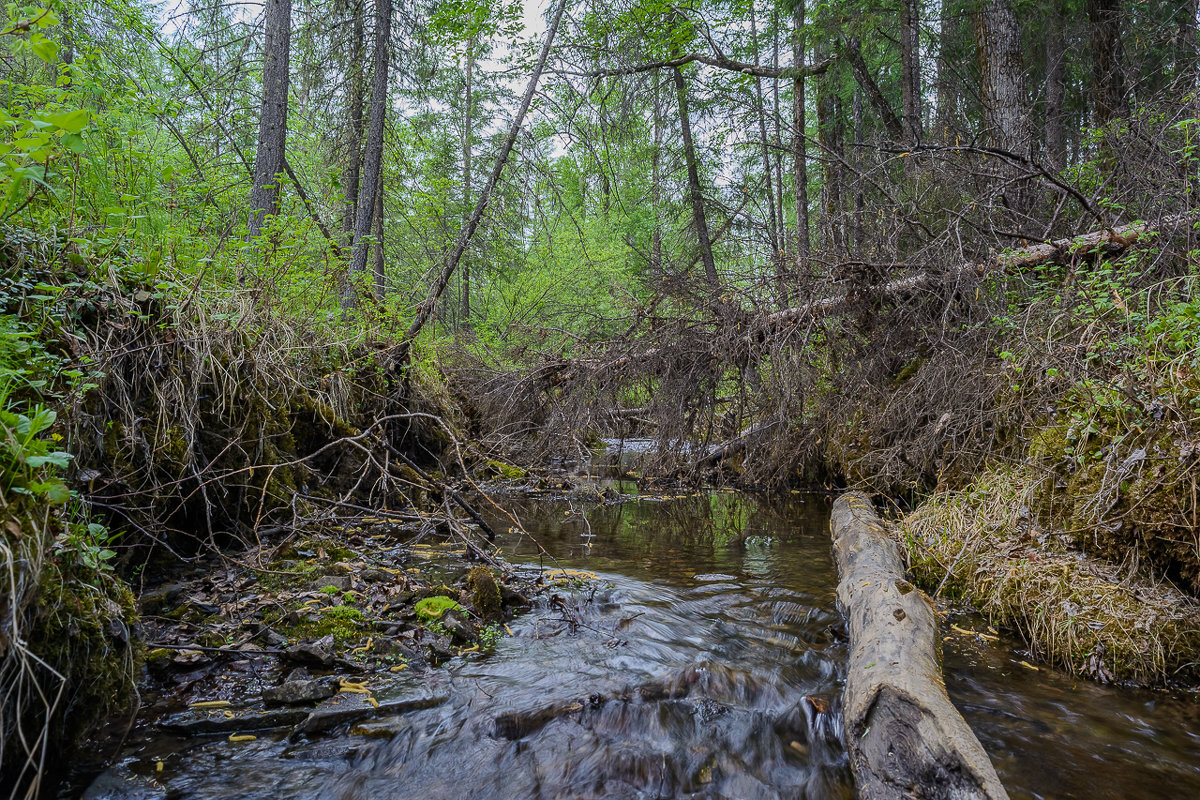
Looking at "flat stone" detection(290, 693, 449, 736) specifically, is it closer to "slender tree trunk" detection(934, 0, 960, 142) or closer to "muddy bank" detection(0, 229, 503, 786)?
"muddy bank" detection(0, 229, 503, 786)

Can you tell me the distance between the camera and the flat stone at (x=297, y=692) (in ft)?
9.40

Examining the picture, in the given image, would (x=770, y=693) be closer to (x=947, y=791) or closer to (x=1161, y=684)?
(x=947, y=791)

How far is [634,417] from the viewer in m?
9.02

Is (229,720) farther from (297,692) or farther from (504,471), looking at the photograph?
(504,471)

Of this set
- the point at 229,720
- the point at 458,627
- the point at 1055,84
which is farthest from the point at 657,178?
the point at 229,720

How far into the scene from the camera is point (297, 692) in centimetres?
290

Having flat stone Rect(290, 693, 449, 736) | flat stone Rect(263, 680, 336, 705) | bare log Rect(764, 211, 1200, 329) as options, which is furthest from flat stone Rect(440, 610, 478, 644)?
bare log Rect(764, 211, 1200, 329)

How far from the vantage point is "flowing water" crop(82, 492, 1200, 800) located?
2549 millimetres

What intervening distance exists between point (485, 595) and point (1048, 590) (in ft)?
12.3

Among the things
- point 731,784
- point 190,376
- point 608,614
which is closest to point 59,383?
point 190,376

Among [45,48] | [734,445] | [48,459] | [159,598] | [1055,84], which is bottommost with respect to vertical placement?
[159,598]

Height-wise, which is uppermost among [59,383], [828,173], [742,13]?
[742,13]

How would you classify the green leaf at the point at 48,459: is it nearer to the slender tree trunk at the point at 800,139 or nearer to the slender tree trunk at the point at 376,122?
the slender tree trunk at the point at 376,122

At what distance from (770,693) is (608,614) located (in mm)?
1330
